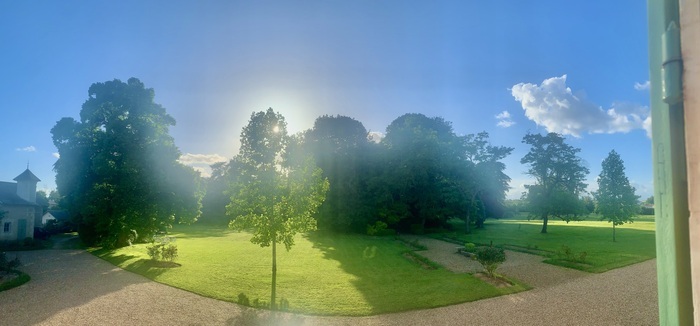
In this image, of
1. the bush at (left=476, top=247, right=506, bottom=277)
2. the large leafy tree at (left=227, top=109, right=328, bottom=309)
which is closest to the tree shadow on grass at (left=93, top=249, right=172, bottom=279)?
the large leafy tree at (left=227, top=109, right=328, bottom=309)

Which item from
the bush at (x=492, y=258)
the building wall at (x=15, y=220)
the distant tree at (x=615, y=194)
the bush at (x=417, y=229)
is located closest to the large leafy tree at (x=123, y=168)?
the building wall at (x=15, y=220)

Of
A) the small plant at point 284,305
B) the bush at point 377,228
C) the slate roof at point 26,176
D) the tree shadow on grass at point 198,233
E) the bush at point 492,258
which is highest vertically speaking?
the slate roof at point 26,176

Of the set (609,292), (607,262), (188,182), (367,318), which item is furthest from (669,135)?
(188,182)

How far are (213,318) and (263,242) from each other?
314cm

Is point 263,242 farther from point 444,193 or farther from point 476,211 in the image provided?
point 476,211

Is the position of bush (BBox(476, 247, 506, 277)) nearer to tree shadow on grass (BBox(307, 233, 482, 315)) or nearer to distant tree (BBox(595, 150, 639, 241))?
tree shadow on grass (BBox(307, 233, 482, 315))

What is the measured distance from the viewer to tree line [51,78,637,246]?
1458 cm

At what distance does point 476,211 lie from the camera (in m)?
43.7

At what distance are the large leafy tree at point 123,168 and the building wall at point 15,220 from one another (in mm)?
8216

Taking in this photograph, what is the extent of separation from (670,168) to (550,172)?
45.2 m

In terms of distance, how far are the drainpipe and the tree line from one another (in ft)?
43.6

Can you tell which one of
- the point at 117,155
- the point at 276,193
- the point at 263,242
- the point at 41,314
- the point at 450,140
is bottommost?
the point at 41,314

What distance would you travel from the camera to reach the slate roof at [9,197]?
31975mm

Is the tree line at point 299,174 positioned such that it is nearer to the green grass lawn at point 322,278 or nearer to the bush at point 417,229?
the bush at point 417,229
